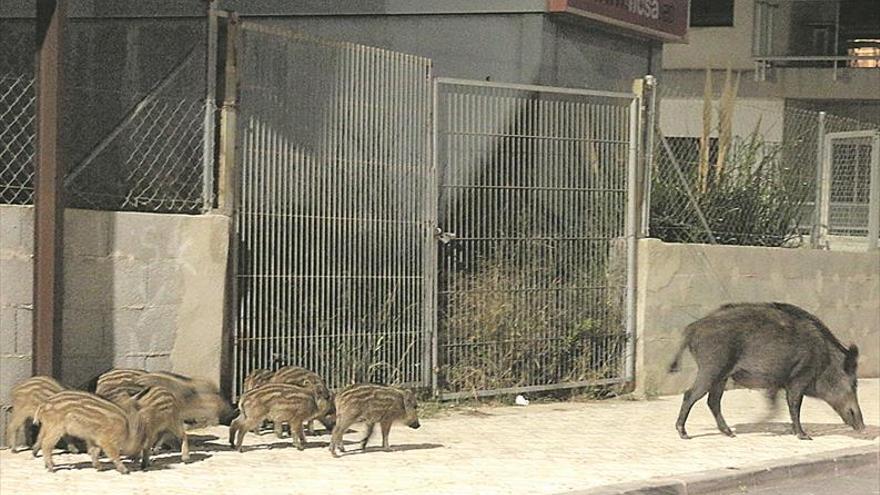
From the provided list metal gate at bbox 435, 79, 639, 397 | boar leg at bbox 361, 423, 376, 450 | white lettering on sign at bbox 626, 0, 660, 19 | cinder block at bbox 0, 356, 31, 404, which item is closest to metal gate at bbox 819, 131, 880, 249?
white lettering on sign at bbox 626, 0, 660, 19

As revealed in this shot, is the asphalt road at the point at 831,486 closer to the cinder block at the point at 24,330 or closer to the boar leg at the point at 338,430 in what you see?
the boar leg at the point at 338,430

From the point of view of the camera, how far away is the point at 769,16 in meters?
30.7

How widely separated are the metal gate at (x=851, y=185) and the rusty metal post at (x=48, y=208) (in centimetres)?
1091

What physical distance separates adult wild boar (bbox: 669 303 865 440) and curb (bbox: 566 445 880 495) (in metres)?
0.72

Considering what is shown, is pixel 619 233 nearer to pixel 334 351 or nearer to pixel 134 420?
pixel 334 351

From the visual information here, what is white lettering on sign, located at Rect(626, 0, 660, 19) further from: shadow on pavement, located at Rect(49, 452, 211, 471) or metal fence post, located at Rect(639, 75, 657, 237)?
shadow on pavement, located at Rect(49, 452, 211, 471)

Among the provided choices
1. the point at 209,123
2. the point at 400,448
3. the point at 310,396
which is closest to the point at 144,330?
the point at 310,396

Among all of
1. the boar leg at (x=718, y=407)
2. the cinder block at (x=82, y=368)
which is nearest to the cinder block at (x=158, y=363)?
the cinder block at (x=82, y=368)

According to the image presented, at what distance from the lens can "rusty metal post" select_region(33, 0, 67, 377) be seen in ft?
35.5

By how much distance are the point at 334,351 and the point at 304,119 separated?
Answer: 187 centimetres

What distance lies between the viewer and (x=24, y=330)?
1095 centimetres

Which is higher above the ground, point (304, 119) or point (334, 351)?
point (304, 119)

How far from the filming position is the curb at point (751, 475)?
33.9 feet

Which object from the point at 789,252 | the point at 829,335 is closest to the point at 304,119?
the point at 829,335
